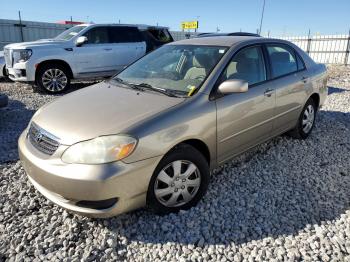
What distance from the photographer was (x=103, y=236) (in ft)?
8.57

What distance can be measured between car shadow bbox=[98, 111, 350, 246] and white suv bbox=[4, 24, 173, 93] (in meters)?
5.82

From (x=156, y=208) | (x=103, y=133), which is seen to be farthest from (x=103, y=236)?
(x=103, y=133)

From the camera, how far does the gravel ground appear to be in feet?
8.14

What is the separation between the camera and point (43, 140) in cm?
269

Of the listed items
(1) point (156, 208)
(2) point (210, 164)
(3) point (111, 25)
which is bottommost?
(1) point (156, 208)

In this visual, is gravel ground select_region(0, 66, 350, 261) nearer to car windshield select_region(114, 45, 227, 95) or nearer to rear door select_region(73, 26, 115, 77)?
car windshield select_region(114, 45, 227, 95)

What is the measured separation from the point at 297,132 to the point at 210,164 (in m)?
2.19

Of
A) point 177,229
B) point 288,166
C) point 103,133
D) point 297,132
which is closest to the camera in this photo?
point 103,133

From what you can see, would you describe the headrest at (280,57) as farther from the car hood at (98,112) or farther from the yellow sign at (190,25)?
the yellow sign at (190,25)

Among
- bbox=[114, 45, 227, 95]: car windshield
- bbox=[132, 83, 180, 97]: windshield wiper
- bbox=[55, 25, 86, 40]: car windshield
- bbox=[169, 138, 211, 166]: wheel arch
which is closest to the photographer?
bbox=[169, 138, 211, 166]: wheel arch

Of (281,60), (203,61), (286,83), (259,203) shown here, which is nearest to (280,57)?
(281,60)

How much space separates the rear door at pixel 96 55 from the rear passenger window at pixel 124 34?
7.8 inches

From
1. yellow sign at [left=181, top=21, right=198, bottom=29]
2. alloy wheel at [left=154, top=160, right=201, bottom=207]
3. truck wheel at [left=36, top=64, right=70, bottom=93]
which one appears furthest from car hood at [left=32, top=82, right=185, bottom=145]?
yellow sign at [left=181, top=21, right=198, bottom=29]

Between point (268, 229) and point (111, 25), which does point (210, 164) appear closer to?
point (268, 229)
